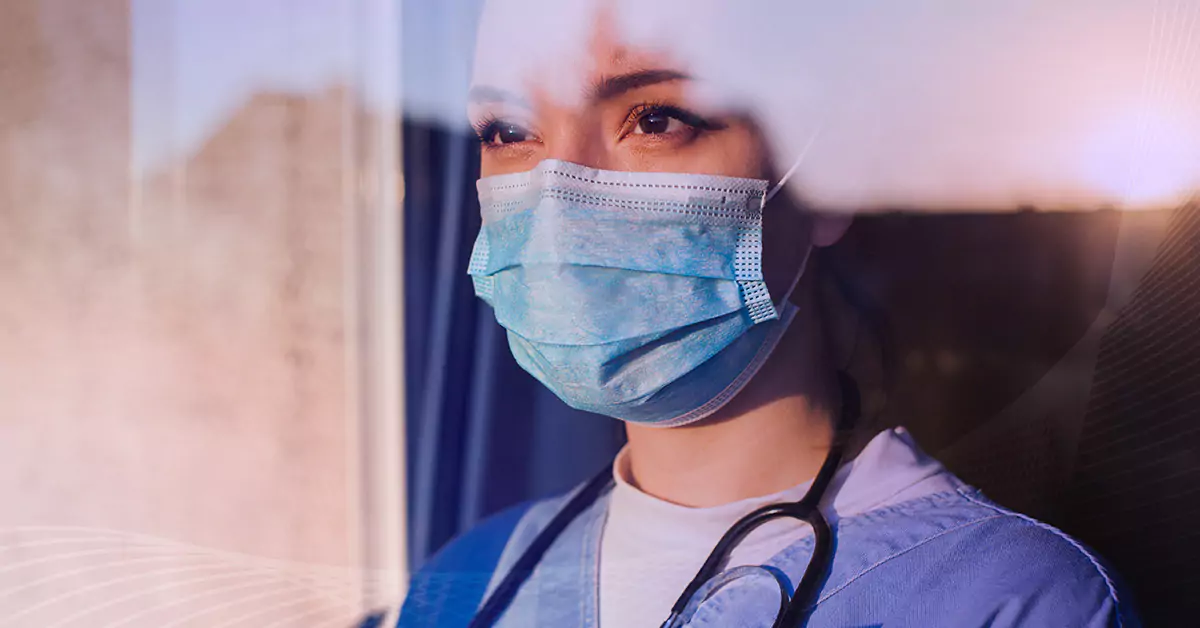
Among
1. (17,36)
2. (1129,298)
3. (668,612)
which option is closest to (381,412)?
(668,612)

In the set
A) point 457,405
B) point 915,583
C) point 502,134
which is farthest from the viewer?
point 457,405

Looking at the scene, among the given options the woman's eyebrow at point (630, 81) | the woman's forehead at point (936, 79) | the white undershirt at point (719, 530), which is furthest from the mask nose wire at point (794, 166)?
the white undershirt at point (719, 530)

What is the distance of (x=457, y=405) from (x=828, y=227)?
47cm

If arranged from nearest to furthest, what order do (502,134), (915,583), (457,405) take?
1. (915,583)
2. (502,134)
3. (457,405)

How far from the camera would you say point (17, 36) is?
0.86 meters

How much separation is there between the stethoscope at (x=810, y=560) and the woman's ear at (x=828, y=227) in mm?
135

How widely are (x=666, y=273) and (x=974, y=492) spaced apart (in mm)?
339

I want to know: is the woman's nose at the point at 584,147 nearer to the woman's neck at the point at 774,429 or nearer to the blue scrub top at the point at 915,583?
the woman's neck at the point at 774,429

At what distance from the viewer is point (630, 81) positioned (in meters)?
0.70

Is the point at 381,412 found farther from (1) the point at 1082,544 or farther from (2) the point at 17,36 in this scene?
(1) the point at 1082,544

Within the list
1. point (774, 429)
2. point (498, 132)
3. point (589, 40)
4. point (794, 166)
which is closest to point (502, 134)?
point (498, 132)

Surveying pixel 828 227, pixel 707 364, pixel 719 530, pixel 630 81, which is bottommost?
pixel 719 530

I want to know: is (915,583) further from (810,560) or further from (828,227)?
(828,227)

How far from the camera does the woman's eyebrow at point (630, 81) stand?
694 millimetres
